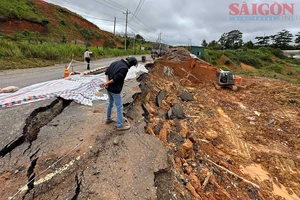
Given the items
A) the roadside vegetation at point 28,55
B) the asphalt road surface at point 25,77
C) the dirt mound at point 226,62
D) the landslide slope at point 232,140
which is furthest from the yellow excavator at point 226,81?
the dirt mound at point 226,62

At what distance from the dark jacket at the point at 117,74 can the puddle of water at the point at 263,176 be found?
353 centimetres

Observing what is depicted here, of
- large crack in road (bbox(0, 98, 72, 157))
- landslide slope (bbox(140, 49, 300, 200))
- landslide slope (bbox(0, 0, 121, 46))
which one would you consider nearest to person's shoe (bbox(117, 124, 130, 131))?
landslide slope (bbox(140, 49, 300, 200))

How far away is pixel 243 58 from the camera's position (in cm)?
3138

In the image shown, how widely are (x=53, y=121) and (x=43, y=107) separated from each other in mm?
547

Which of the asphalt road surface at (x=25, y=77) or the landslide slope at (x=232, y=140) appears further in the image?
the asphalt road surface at (x=25, y=77)

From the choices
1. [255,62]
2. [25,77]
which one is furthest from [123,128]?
[255,62]

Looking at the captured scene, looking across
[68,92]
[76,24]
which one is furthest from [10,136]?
[76,24]

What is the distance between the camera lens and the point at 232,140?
18.0ft

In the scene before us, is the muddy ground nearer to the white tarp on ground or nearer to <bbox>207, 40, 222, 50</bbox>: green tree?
the white tarp on ground

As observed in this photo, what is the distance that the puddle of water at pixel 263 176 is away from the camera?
11.8 ft

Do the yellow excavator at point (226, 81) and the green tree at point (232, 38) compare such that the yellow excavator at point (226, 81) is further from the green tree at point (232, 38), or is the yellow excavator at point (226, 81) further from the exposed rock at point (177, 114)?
the green tree at point (232, 38)

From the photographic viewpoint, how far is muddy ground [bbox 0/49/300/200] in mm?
2010

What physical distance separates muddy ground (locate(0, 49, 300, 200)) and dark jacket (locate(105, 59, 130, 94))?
0.78 meters

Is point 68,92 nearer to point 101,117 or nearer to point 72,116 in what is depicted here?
point 72,116
